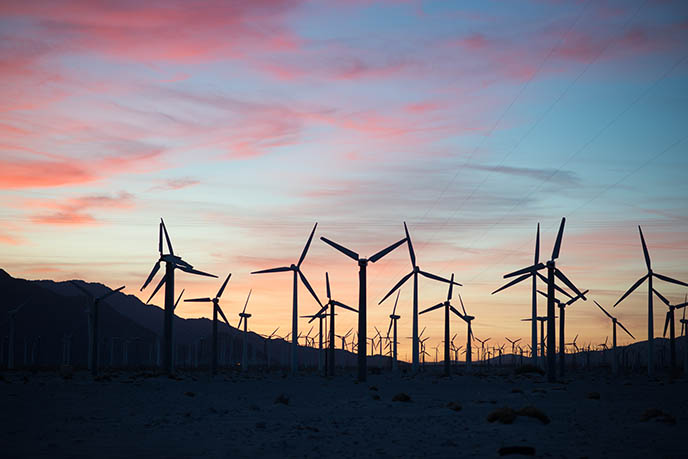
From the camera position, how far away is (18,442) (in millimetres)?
27656

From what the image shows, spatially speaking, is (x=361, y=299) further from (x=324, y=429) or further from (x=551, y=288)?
(x=324, y=429)

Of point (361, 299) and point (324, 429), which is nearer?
point (324, 429)

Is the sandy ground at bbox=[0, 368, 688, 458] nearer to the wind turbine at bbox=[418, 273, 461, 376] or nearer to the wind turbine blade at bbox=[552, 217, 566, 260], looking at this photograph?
the wind turbine blade at bbox=[552, 217, 566, 260]

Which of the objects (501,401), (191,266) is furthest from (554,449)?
(191,266)

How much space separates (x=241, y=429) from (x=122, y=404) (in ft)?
58.3

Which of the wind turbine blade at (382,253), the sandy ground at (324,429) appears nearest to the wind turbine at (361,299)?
the wind turbine blade at (382,253)

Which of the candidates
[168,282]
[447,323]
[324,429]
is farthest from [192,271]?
[324,429]

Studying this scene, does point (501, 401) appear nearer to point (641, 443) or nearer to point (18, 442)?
point (641, 443)

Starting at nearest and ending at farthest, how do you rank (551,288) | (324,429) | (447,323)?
(324,429) → (551,288) → (447,323)

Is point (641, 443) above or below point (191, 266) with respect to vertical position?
A: below

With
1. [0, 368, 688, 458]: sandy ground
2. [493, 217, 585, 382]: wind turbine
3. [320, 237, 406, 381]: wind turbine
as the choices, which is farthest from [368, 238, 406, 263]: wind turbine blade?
[0, 368, 688, 458]: sandy ground

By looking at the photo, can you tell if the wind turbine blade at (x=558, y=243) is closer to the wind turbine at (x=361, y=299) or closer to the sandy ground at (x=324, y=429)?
the wind turbine at (x=361, y=299)

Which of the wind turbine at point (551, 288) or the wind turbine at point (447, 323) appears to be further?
the wind turbine at point (447, 323)

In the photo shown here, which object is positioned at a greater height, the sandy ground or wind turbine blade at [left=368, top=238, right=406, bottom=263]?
wind turbine blade at [left=368, top=238, right=406, bottom=263]
